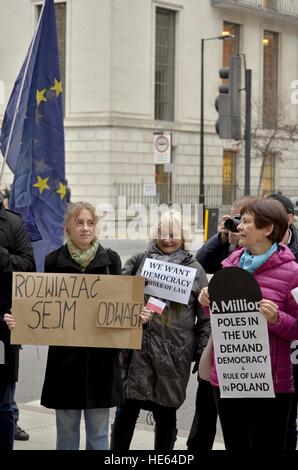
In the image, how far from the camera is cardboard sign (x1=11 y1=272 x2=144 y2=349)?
5105 millimetres

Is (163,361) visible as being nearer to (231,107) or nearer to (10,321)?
(10,321)

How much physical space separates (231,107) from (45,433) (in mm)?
10138

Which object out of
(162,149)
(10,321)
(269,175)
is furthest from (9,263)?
(269,175)

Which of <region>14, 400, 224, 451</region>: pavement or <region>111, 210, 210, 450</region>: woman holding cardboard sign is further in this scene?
<region>14, 400, 224, 451</region>: pavement

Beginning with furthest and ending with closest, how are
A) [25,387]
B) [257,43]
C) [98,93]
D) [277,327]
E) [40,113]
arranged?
1. [257,43]
2. [98,93]
3. [25,387]
4. [40,113]
5. [277,327]

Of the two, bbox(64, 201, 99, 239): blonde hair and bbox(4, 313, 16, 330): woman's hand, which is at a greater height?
bbox(64, 201, 99, 239): blonde hair

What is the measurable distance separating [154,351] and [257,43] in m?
42.7

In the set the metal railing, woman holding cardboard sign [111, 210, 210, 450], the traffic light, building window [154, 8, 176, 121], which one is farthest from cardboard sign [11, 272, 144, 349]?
the metal railing

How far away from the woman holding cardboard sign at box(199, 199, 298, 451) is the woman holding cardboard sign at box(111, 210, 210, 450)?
81 centimetres

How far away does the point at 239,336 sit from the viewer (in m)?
4.62

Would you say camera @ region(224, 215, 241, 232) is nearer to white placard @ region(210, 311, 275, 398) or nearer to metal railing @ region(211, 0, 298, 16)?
white placard @ region(210, 311, 275, 398)

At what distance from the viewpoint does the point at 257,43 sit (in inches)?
1832
